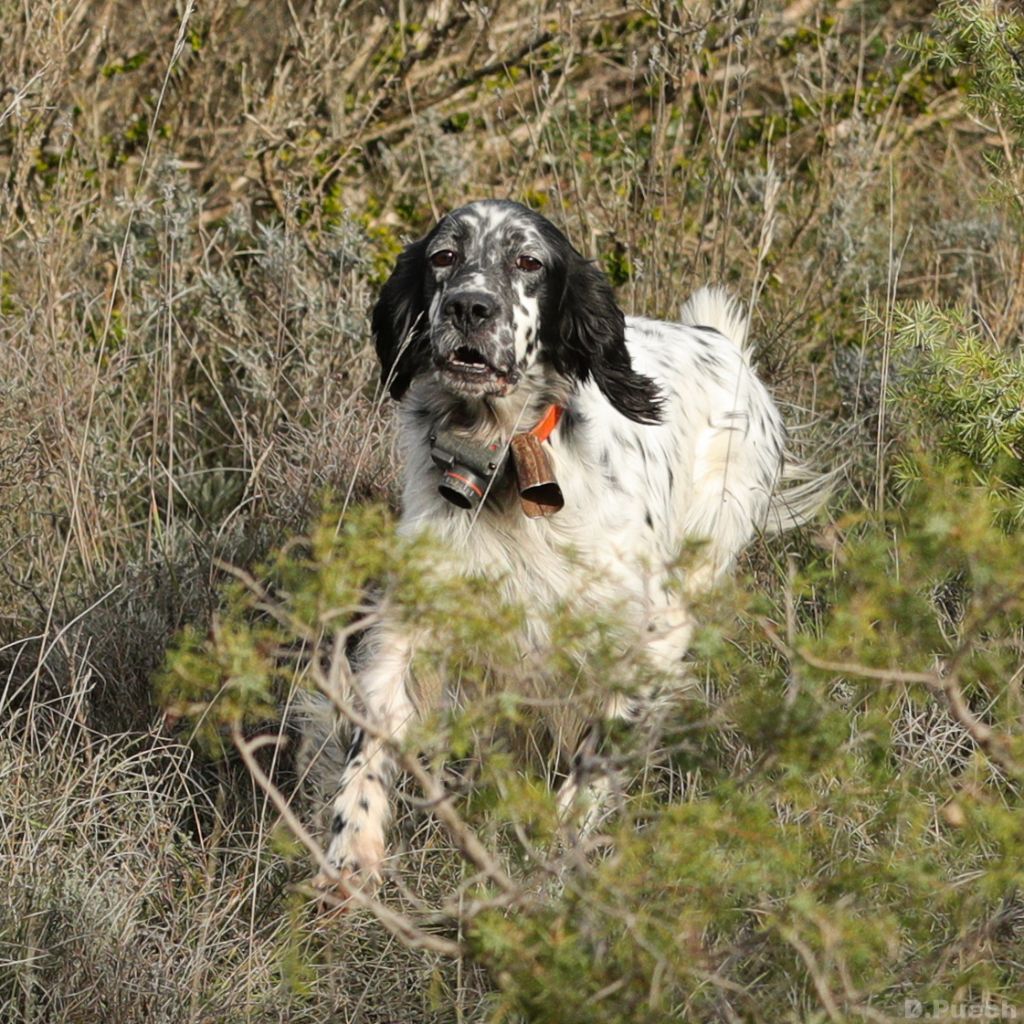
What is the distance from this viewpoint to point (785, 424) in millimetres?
4328

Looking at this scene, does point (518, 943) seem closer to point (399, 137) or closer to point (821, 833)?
point (821, 833)

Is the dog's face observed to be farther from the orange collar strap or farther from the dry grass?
the dry grass

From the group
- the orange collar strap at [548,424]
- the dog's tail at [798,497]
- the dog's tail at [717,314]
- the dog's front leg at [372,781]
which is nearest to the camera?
the dog's front leg at [372,781]

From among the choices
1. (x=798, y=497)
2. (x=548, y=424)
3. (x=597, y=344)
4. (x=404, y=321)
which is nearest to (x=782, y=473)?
(x=798, y=497)

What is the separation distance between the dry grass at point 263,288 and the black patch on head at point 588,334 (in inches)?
19.3

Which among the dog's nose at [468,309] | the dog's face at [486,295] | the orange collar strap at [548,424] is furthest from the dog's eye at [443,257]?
the orange collar strap at [548,424]

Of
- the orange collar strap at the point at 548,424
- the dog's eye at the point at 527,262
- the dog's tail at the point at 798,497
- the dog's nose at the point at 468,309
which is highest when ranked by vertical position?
the dog's eye at the point at 527,262

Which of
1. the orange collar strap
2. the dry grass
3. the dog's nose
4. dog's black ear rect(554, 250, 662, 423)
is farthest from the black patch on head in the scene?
the dry grass

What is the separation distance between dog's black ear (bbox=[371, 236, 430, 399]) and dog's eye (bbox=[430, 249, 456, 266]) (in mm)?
50

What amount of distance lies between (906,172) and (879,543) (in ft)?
14.7

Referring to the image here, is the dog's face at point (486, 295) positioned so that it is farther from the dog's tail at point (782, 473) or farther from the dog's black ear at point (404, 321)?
the dog's tail at point (782, 473)

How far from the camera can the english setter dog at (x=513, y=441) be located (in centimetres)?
312

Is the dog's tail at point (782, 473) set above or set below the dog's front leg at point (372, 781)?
above

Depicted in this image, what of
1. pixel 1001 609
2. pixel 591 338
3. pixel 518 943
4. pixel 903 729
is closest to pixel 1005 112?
pixel 591 338
